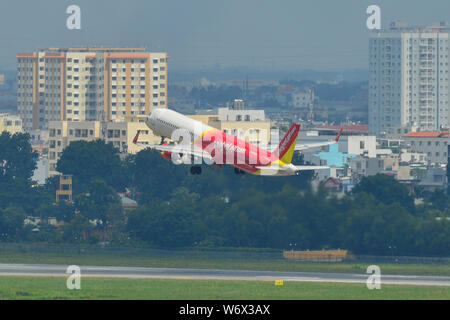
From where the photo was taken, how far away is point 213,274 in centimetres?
16438

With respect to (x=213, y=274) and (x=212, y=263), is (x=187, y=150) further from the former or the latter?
(x=212, y=263)

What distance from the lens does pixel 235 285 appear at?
500 feet

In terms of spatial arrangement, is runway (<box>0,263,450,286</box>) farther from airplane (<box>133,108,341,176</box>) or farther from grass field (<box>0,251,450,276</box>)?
airplane (<box>133,108,341,176</box>)

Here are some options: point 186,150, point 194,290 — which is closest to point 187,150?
point 186,150

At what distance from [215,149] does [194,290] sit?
14.1 meters

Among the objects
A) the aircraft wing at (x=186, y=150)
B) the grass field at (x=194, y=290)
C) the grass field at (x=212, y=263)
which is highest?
the aircraft wing at (x=186, y=150)

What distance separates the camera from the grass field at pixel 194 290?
142 meters

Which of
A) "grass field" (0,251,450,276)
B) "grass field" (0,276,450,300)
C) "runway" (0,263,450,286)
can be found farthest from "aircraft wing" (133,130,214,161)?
"grass field" (0,251,450,276)

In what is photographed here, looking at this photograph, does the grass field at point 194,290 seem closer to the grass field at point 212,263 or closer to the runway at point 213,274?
the runway at point 213,274

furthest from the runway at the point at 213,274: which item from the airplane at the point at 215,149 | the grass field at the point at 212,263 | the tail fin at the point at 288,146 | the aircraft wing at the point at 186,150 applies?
the tail fin at the point at 288,146

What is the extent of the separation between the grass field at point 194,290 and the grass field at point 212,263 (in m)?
16.4
